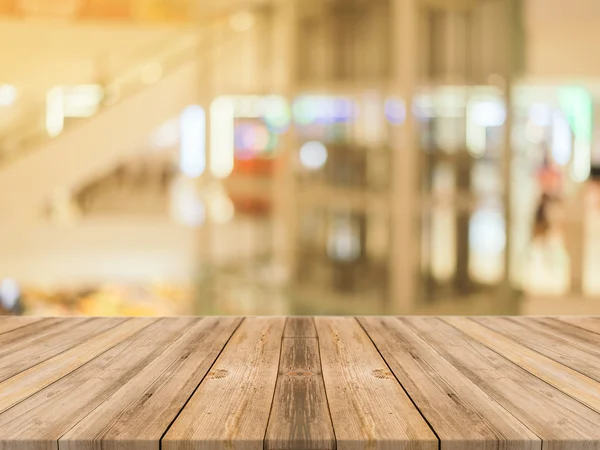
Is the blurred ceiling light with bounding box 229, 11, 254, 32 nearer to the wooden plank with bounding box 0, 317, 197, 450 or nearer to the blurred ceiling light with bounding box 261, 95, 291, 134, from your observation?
the blurred ceiling light with bounding box 261, 95, 291, 134

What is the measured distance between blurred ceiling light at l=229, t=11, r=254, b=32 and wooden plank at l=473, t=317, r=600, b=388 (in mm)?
3381

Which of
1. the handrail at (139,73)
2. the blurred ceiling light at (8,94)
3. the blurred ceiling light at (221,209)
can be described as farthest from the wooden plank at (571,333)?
the blurred ceiling light at (8,94)

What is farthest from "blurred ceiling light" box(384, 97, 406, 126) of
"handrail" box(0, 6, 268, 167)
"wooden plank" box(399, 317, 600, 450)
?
"handrail" box(0, 6, 268, 167)

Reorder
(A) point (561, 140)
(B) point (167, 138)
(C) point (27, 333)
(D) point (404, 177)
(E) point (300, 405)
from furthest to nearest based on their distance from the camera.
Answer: (B) point (167, 138) → (A) point (561, 140) → (D) point (404, 177) → (C) point (27, 333) → (E) point (300, 405)

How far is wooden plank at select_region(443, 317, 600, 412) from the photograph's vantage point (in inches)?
49.0

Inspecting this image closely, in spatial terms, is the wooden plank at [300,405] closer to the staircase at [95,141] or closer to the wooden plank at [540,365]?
the wooden plank at [540,365]

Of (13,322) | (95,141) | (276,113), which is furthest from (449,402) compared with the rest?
(95,141)

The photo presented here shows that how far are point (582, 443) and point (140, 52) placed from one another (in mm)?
9500

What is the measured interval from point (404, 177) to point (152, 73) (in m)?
4.24

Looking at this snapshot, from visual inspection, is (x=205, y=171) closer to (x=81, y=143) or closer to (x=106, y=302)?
(x=81, y=143)

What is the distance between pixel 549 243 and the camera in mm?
5047

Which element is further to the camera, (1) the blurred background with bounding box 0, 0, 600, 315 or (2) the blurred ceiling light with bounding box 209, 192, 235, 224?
(2) the blurred ceiling light with bounding box 209, 192, 235, 224

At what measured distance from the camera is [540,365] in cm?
144

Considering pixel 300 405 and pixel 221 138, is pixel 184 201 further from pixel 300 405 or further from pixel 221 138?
pixel 300 405
